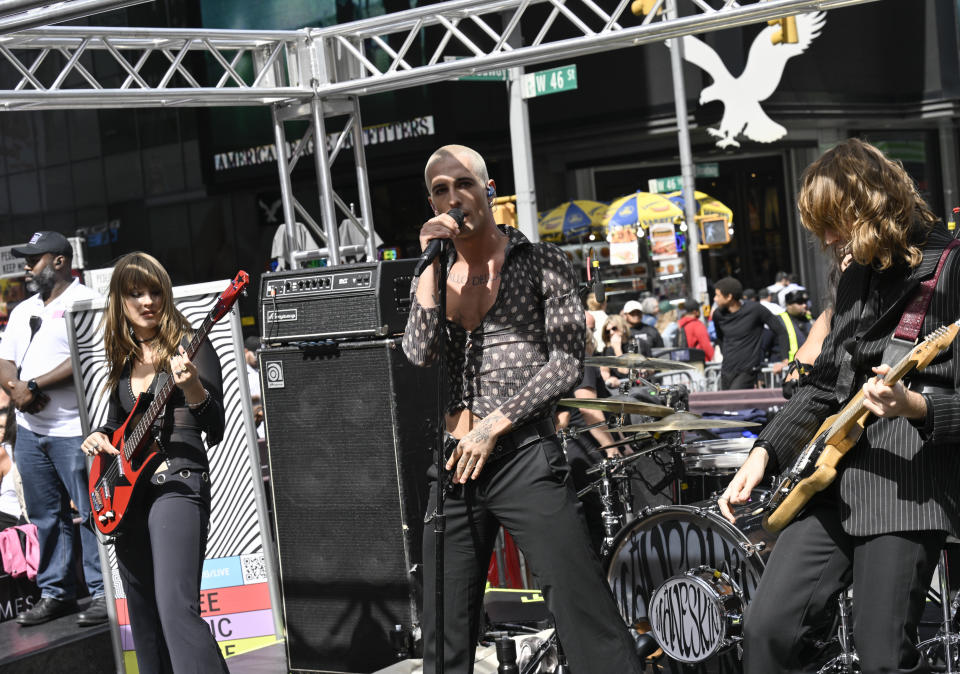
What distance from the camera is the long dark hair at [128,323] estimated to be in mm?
4750

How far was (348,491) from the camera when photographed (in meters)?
5.23

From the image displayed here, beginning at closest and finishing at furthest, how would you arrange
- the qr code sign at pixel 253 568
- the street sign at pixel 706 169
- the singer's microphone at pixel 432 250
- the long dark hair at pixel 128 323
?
the singer's microphone at pixel 432 250
the long dark hair at pixel 128 323
the qr code sign at pixel 253 568
the street sign at pixel 706 169

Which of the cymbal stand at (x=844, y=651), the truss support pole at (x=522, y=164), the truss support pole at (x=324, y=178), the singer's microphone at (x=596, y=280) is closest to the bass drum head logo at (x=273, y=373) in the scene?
the singer's microphone at (x=596, y=280)

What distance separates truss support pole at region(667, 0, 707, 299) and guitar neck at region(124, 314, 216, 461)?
14568 millimetres

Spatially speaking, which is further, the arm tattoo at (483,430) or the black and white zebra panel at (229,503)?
the black and white zebra panel at (229,503)

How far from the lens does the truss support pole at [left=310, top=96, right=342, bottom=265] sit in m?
9.40

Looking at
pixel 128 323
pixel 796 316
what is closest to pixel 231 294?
pixel 128 323

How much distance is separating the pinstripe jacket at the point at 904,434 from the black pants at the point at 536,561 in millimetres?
803

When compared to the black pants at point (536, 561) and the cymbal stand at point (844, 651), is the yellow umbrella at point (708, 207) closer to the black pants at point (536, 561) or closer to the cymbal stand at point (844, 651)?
the cymbal stand at point (844, 651)

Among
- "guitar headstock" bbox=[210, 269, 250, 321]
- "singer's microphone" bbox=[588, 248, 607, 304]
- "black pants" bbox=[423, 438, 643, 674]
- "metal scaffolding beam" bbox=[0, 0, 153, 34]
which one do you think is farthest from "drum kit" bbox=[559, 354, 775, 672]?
"metal scaffolding beam" bbox=[0, 0, 153, 34]

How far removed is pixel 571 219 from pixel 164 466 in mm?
16434

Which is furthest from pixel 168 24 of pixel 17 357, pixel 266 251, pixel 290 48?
pixel 17 357

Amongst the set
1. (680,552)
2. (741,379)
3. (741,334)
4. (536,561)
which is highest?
(741,334)

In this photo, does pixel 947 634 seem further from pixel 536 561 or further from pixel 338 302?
pixel 338 302
